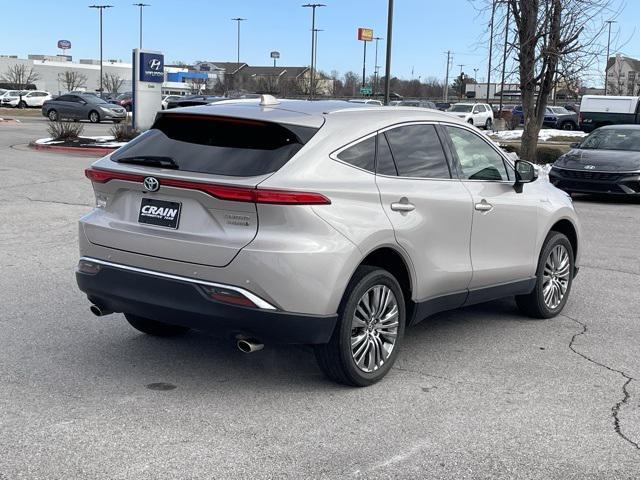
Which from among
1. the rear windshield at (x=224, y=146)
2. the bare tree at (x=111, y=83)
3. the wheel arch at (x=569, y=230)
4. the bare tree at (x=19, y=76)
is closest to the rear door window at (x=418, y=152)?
the rear windshield at (x=224, y=146)

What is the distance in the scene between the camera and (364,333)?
4.89 metres

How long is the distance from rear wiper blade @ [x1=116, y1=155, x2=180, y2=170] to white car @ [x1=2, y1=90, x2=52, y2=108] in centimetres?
6068

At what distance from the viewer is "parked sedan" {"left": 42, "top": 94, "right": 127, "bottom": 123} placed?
39.1m

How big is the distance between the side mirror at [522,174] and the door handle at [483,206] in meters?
0.46

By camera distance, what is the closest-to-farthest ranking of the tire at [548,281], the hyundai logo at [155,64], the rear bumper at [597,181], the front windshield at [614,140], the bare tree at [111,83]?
the tire at [548,281] < the rear bumper at [597,181] < the front windshield at [614,140] < the hyundai logo at [155,64] < the bare tree at [111,83]

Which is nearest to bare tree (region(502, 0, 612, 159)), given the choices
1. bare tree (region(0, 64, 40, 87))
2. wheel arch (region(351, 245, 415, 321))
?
wheel arch (region(351, 245, 415, 321))

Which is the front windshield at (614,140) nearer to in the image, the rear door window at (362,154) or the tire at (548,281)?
the tire at (548,281)

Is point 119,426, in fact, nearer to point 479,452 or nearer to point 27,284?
point 479,452

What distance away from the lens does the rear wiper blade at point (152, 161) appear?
475 centimetres

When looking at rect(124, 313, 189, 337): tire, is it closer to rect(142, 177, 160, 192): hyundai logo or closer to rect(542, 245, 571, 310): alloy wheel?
rect(142, 177, 160, 192): hyundai logo

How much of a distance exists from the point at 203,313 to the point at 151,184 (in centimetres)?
84

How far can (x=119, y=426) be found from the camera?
4219mm

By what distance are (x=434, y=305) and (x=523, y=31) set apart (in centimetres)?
1845

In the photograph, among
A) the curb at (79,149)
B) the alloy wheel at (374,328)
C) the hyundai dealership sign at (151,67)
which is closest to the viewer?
the alloy wheel at (374,328)
